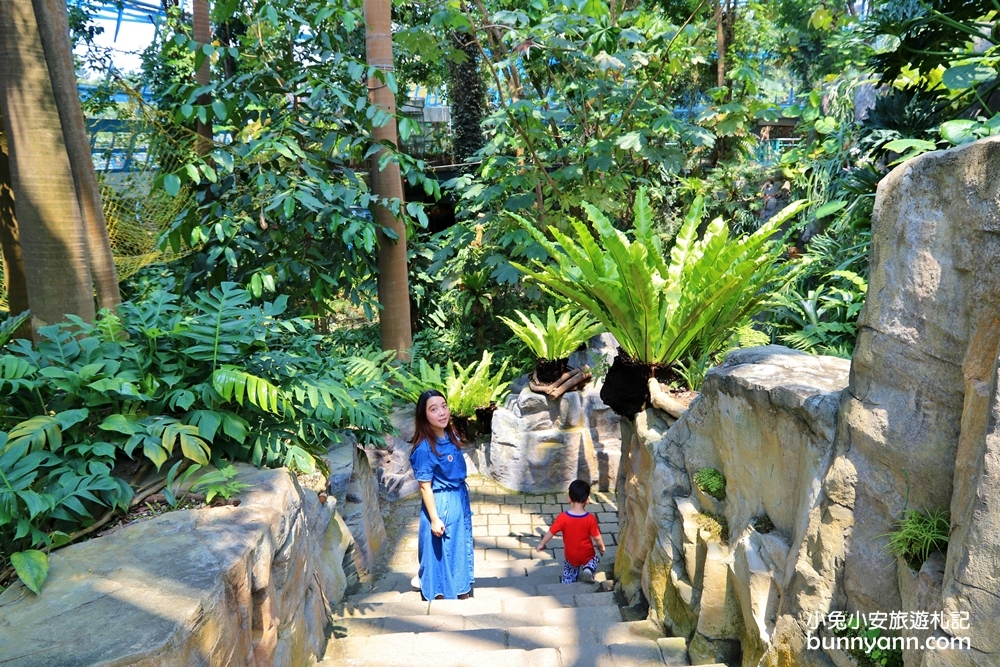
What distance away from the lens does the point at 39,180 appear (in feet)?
9.84

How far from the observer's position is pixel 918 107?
4898 mm

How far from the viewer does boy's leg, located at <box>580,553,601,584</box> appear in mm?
4656

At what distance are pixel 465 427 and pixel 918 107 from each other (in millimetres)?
4774

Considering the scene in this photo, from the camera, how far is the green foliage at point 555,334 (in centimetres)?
653

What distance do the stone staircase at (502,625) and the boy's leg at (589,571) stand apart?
5 cm

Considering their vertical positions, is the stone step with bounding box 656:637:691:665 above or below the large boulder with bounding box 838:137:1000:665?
below

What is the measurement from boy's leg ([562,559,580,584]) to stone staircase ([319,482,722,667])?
0.16 ft

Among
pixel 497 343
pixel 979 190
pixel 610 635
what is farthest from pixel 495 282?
pixel 979 190

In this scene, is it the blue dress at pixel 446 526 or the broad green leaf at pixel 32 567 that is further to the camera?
the blue dress at pixel 446 526

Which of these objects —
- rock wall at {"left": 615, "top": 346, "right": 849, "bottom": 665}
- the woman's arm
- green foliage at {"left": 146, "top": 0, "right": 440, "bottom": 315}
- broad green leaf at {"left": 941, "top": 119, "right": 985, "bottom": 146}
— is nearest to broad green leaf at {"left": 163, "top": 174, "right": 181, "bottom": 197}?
green foliage at {"left": 146, "top": 0, "right": 440, "bottom": 315}

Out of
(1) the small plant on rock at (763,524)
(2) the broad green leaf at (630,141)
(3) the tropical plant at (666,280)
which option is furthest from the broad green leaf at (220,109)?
(1) the small plant on rock at (763,524)

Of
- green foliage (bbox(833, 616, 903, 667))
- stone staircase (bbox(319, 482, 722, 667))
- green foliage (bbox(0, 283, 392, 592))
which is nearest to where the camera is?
green foliage (bbox(833, 616, 903, 667))

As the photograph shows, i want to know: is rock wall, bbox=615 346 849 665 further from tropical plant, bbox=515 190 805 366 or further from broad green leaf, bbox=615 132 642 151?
broad green leaf, bbox=615 132 642 151

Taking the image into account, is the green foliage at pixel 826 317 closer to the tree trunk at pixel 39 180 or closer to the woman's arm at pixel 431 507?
the woman's arm at pixel 431 507
